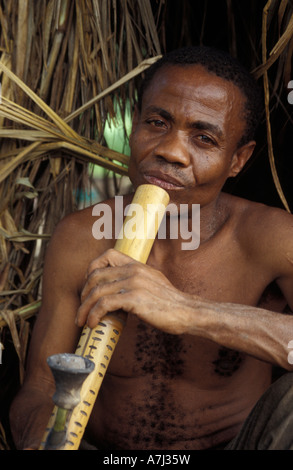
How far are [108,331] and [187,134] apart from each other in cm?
65

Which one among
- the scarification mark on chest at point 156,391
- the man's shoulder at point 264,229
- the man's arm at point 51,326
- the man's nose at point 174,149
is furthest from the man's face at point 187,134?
the scarification mark on chest at point 156,391

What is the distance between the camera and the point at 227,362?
1900 millimetres

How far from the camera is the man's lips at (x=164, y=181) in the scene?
1716mm

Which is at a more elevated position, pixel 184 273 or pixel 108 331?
pixel 184 273

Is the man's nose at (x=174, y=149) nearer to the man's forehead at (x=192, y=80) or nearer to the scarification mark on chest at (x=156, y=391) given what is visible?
the man's forehead at (x=192, y=80)

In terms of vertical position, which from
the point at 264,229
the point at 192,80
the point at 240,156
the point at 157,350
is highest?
the point at 192,80

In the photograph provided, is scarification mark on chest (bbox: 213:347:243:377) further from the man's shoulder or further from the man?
the man's shoulder

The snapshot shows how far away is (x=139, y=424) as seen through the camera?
6.33 ft

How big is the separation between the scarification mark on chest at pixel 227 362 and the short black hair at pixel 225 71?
0.62 m

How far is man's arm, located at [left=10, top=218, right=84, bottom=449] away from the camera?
5.89ft

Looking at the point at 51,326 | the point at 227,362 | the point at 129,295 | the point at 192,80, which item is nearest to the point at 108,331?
the point at 129,295

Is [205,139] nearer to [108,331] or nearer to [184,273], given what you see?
[184,273]

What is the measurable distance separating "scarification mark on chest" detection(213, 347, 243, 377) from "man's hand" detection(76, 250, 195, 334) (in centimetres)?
42

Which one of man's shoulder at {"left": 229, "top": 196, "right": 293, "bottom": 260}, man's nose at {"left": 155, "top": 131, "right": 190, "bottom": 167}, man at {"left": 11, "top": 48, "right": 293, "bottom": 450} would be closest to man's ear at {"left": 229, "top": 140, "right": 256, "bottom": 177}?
man at {"left": 11, "top": 48, "right": 293, "bottom": 450}
